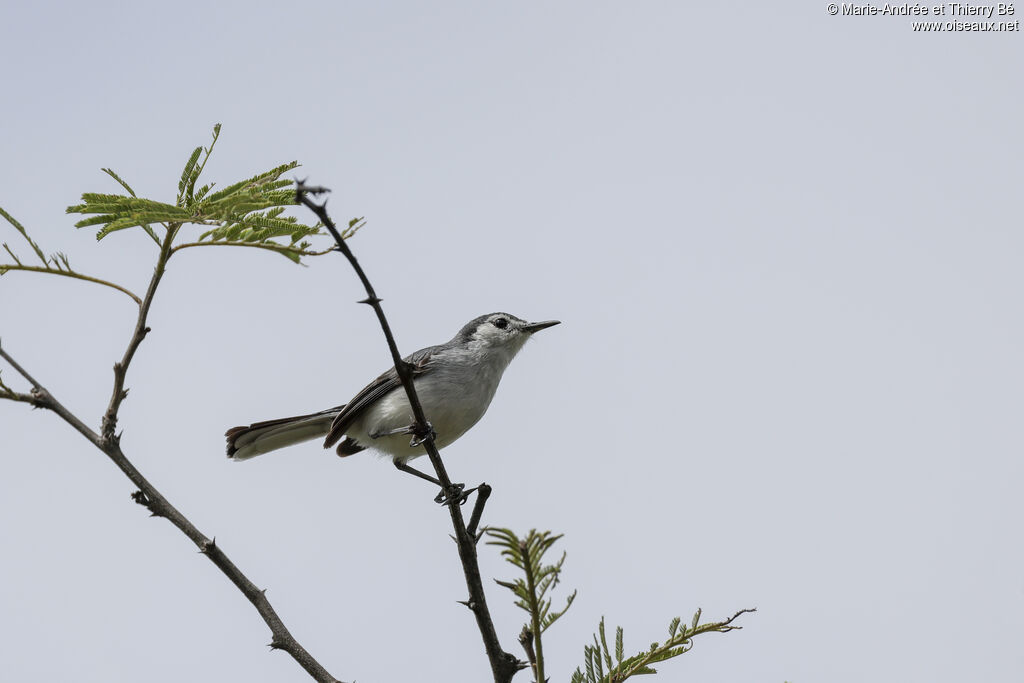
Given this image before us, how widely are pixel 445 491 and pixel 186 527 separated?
0.81 m

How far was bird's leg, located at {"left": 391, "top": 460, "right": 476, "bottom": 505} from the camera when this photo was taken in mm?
2852

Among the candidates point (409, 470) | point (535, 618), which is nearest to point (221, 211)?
point (535, 618)

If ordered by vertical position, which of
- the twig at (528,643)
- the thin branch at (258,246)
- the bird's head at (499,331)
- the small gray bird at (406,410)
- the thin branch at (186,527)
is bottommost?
the twig at (528,643)

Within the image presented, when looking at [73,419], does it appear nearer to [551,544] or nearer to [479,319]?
[551,544]

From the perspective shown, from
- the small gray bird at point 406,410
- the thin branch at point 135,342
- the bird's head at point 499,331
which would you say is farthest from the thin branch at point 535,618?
the bird's head at point 499,331

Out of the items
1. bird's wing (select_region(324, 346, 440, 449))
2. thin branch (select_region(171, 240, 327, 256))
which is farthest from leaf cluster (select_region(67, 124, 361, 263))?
bird's wing (select_region(324, 346, 440, 449))

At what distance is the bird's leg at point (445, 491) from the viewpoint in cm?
285

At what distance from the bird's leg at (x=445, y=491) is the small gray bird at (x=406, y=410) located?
0.7 inches

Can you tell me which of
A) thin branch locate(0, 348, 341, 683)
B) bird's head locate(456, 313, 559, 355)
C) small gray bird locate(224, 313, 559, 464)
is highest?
bird's head locate(456, 313, 559, 355)

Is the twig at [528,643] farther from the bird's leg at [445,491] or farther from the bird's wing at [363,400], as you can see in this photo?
the bird's wing at [363,400]

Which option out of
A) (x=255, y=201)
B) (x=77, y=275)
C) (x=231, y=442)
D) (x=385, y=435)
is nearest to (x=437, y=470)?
(x=255, y=201)

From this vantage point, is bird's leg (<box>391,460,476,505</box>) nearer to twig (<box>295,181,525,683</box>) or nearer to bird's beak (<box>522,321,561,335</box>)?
twig (<box>295,181,525,683</box>)

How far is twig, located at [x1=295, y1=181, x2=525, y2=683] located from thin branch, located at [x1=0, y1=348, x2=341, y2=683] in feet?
1.39

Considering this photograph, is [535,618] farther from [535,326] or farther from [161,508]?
[535,326]
